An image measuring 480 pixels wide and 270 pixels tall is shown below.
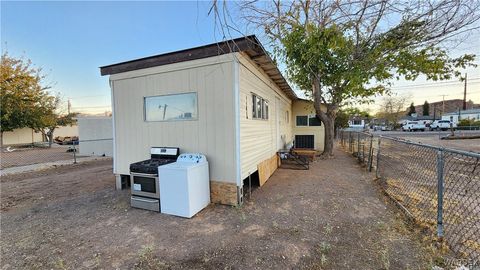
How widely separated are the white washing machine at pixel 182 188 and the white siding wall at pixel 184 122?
0.53 metres

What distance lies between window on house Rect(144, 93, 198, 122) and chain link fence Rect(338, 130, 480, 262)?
13.9ft

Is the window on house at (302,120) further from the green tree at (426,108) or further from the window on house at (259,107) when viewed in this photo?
the green tree at (426,108)

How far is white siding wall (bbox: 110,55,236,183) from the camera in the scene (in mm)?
4129

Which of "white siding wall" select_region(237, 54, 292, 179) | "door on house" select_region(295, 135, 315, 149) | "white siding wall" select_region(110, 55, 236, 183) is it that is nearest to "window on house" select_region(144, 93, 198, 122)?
"white siding wall" select_region(110, 55, 236, 183)

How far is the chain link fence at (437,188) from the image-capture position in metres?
2.59

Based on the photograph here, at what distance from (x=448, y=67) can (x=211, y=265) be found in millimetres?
10730

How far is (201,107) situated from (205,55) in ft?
3.50

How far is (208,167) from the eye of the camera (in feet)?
14.1

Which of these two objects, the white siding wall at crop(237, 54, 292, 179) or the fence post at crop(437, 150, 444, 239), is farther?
the white siding wall at crop(237, 54, 292, 179)

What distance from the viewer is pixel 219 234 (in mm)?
3066

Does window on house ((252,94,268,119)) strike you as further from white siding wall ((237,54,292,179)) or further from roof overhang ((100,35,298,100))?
roof overhang ((100,35,298,100))

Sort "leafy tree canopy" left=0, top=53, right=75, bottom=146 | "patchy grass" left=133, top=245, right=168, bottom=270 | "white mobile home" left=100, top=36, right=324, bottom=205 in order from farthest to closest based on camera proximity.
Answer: "leafy tree canopy" left=0, top=53, right=75, bottom=146
"white mobile home" left=100, top=36, right=324, bottom=205
"patchy grass" left=133, top=245, right=168, bottom=270

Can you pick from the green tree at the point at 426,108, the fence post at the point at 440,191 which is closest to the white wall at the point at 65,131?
the fence post at the point at 440,191

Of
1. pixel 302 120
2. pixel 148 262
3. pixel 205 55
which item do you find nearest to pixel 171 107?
pixel 205 55
